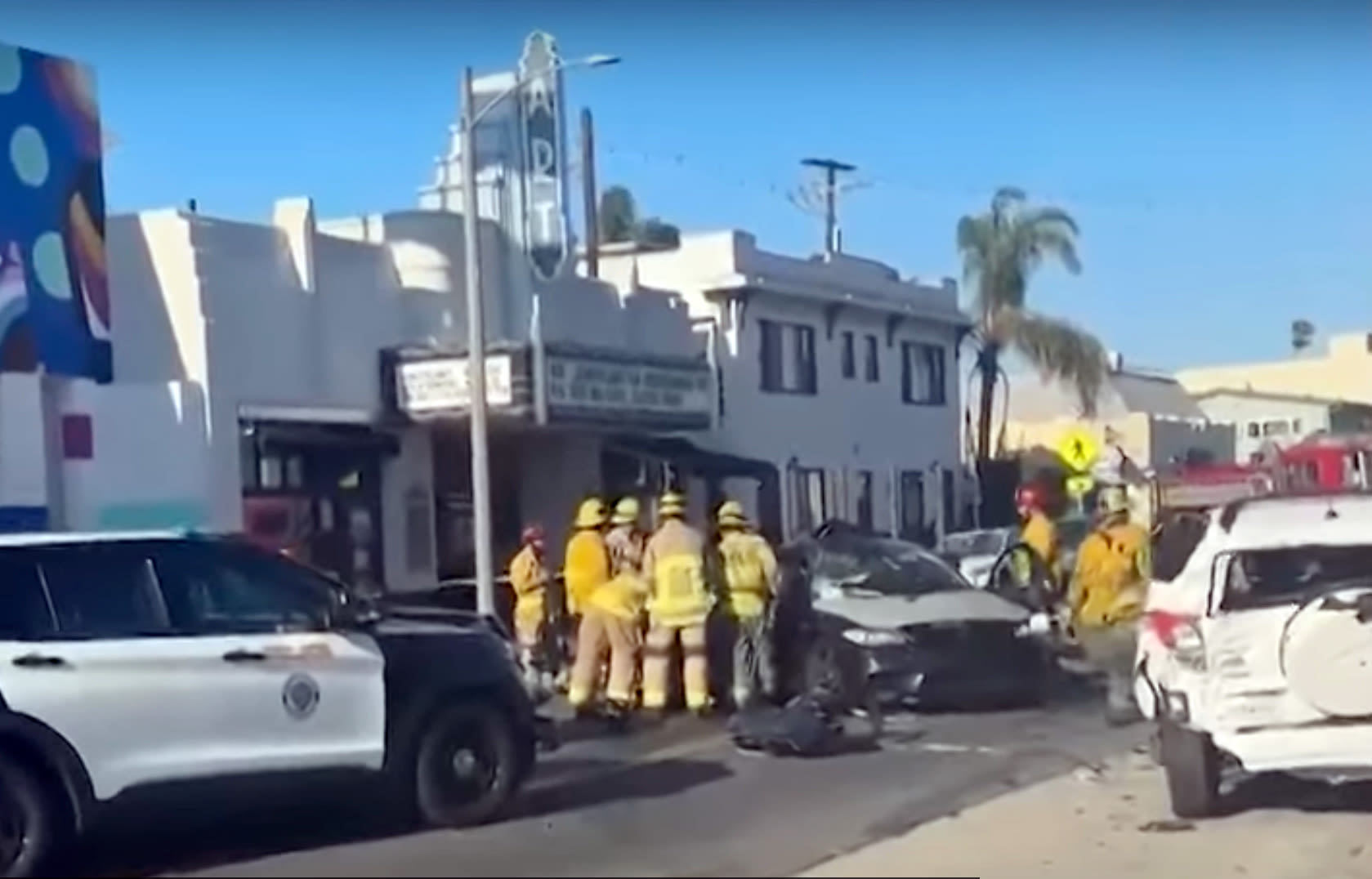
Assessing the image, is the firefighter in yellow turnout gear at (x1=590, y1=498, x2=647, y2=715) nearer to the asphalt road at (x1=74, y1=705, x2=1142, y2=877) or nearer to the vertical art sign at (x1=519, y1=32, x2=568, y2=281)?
the asphalt road at (x1=74, y1=705, x2=1142, y2=877)

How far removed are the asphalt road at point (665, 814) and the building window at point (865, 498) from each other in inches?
1073

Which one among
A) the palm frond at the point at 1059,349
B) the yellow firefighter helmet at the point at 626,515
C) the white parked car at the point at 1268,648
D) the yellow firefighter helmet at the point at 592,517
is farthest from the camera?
the palm frond at the point at 1059,349

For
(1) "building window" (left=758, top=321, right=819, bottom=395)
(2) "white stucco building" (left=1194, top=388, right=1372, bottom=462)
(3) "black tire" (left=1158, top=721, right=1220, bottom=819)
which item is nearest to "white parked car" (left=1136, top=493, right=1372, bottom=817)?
(3) "black tire" (left=1158, top=721, right=1220, bottom=819)

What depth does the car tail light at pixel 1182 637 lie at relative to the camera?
456 inches

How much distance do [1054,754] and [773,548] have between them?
439 cm

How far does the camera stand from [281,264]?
2848 cm

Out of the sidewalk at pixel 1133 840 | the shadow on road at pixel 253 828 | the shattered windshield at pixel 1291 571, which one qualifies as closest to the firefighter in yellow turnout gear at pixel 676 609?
the shadow on road at pixel 253 828

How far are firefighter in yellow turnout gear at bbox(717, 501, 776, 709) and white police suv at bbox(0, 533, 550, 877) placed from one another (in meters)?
4.99

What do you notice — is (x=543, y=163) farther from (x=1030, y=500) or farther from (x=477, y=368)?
(x=1030, y=500)

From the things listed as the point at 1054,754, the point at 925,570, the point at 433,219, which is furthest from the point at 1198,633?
the point at 433,219

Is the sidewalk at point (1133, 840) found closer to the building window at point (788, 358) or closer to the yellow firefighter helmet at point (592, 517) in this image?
the yellow firefighter helmet at point (592, 517)

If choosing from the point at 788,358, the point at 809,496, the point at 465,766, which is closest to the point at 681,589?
the point at 465,766

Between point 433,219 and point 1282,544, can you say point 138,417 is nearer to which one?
point 433,219

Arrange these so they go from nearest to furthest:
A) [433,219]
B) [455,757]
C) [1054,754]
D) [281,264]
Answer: [455,757] < [1054,754] < [281,264] < [433,219]
